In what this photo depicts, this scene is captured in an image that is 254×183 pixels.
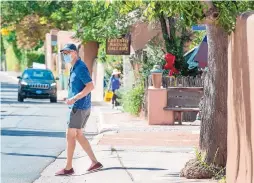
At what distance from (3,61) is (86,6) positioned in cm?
6667

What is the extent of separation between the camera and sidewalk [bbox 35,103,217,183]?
1214 cm

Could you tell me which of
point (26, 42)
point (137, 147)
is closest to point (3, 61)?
point (26, 42)

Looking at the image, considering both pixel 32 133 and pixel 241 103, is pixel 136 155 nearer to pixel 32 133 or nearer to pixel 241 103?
pixel 241 103

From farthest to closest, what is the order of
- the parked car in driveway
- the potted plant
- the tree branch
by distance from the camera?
the parked car in driveway → the potted plant → the tree branch

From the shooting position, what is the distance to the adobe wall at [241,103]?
8.68m

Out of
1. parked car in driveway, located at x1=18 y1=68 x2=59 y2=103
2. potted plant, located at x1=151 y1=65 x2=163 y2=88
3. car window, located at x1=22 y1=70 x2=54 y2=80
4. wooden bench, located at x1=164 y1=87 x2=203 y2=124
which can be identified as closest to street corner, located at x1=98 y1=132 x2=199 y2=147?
potted plant, located at x1=151 y1=65 x2=163 y2=88

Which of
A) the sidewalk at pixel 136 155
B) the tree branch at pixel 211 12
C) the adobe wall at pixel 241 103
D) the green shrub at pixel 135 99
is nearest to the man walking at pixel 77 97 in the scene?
the sidewalk at pixel 136 155

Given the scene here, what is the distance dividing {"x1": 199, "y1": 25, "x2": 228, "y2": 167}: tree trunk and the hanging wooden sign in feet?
66.1

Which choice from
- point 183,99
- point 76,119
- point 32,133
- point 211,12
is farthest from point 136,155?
point 183,99

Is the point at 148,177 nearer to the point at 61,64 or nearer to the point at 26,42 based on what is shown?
the point at 61,64

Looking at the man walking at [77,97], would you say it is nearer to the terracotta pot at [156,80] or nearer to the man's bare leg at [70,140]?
the man's bare leg at [70,140]

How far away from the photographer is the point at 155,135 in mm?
19312

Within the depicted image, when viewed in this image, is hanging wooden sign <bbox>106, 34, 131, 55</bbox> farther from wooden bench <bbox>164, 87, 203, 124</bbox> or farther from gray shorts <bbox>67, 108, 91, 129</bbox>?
gray shorts <bbox>67, 108, 91, 129</bbox>

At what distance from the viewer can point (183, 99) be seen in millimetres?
23844
